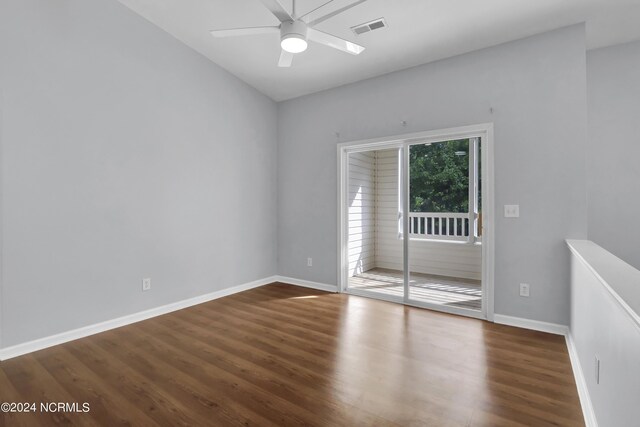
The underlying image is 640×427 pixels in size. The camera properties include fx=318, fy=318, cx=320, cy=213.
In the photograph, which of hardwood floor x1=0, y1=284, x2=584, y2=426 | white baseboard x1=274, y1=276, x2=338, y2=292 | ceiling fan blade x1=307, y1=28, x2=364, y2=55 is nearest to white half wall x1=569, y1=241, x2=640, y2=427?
hardwood floor x1=0, y1=284, x2=584, y2=426

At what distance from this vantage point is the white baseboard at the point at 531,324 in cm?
309

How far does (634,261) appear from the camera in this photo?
359 centimetres

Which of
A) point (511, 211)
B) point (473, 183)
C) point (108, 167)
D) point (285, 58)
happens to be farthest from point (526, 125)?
point (108, 167)

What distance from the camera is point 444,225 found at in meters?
3.99

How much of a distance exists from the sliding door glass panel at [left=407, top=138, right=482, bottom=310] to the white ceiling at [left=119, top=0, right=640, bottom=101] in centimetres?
111

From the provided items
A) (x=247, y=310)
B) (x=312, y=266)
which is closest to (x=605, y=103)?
(x=312, y=266)

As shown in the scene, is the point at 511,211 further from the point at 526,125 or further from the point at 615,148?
the point at 615,148

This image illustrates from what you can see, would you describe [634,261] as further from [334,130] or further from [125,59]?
[125,59]

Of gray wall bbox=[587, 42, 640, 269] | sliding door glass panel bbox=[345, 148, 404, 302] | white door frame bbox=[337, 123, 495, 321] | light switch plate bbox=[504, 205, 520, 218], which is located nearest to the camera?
light switch plate bbox=[504, 205, 520, 218]

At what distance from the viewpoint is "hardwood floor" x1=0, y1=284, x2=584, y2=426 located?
1.90 metres

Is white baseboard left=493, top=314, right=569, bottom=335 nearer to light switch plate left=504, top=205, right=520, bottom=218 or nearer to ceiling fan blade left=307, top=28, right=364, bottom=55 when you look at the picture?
light switch plate left=504, top=205, right=520, bottom=218

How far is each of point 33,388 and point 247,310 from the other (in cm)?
198

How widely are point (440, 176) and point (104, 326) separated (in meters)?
4.07

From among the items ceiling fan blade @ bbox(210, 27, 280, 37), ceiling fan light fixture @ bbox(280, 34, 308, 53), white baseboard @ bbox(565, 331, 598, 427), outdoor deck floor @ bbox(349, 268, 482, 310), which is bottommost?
white baseboard @ bbox(565, 331, 598, 427)
